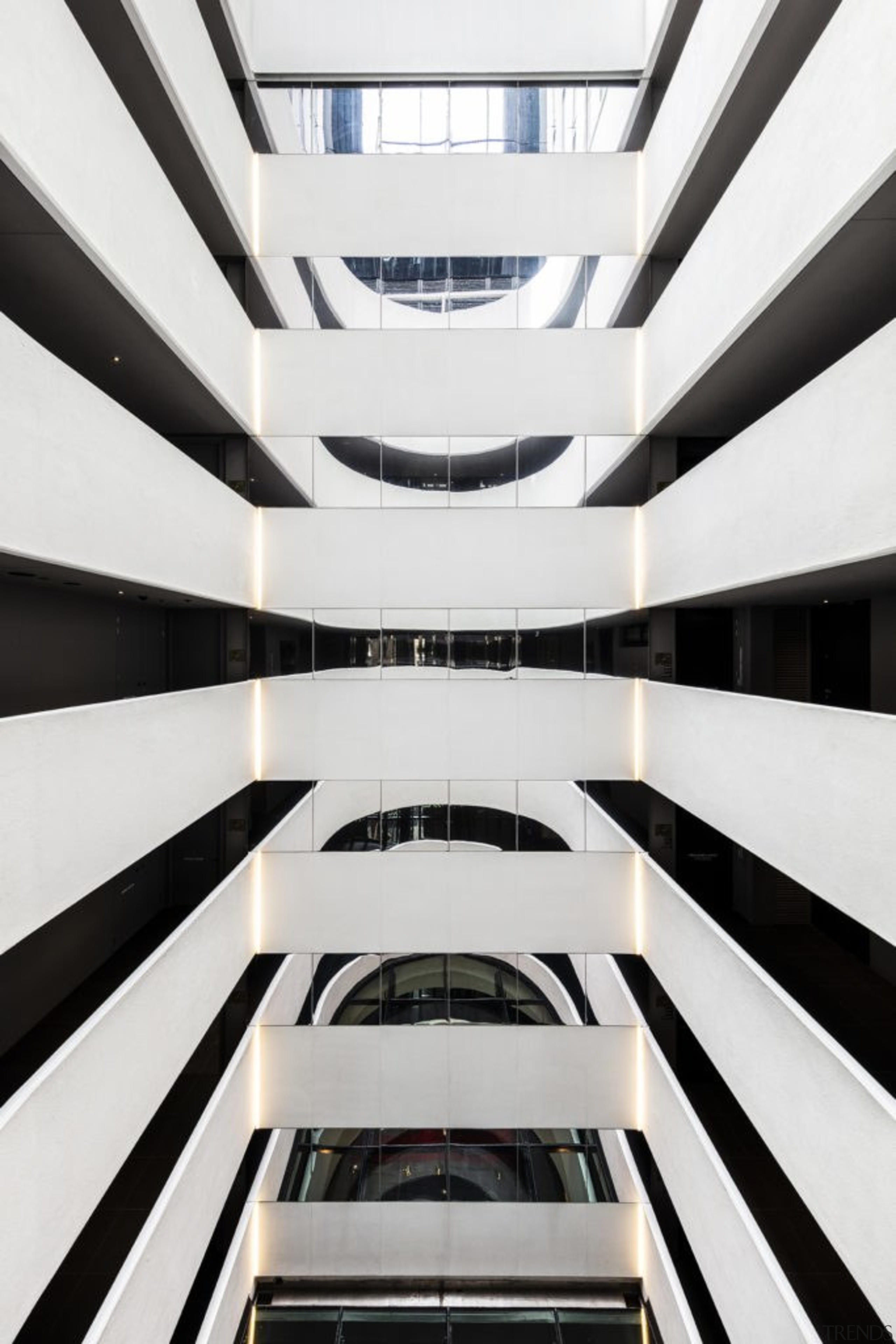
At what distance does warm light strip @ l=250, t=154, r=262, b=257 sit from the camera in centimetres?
901

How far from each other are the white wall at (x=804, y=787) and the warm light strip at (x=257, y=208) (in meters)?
7.51

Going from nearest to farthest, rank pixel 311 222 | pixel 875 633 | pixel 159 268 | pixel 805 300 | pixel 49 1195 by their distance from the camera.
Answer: pixel 49 1195 → pixel 805 300 → pixel 159 268 → pixel 875 633 → pixel 311 222

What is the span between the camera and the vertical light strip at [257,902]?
9.23 metres

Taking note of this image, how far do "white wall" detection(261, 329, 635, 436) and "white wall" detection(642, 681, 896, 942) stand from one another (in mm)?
4024

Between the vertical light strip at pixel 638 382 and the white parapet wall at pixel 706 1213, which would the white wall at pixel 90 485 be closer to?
the vertical light strip at pixel 638 382

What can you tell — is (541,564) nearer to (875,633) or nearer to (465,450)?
(465,450)

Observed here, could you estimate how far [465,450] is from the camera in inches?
363

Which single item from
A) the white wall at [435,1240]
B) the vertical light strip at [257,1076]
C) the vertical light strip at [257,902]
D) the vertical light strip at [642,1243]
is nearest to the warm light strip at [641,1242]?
the vertical light strip at [642,1243]

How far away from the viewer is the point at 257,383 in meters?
9.18

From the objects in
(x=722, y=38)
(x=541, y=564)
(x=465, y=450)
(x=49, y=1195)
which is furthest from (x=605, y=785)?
(x=722, y=38)

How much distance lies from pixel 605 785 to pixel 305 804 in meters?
3.92

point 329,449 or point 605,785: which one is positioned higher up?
point 329,449

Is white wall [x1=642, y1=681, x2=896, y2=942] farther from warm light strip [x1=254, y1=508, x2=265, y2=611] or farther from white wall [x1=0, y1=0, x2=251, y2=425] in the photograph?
white wall [x1=0, y1=0, x2=251, y2=425]

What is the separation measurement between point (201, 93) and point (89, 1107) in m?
8.70
